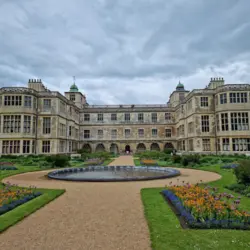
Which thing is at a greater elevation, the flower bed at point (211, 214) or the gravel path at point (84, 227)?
the flower bed at point (211, 214)

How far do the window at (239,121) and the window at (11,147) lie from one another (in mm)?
30094

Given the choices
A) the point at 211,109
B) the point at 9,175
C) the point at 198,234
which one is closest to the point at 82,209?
the point at 198,234

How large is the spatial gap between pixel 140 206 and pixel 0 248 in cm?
448

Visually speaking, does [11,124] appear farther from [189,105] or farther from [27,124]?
[189,105]

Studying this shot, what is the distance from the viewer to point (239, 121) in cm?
3023

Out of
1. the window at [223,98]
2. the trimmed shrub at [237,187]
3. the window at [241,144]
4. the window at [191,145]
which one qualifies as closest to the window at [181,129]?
the window at [191,145]

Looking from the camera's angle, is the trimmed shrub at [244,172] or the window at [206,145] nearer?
the trimmed shrub at [244,172]

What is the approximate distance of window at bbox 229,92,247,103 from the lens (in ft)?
99.9

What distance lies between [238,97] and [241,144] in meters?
6.63

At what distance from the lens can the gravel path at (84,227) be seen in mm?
4742

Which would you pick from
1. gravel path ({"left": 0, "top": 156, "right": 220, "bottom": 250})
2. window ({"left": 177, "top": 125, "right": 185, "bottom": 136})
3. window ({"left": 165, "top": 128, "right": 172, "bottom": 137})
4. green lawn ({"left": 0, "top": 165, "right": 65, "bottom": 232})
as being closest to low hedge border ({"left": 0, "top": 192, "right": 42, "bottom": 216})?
green lawn ({"left": 0, "top": 165, "right": 65, "bottom": 232})

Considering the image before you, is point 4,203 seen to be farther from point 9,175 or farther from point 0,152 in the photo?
point 0,152

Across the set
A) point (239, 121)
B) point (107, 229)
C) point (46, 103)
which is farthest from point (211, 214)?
point (46, 103)

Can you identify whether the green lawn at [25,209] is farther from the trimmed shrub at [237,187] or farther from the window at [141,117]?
the window at [141,117]
